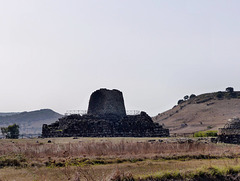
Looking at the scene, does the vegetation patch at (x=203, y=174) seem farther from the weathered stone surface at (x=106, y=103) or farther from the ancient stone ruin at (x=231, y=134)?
the weathered stone surface at (x=106, y=103)

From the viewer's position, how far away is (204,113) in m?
78.2

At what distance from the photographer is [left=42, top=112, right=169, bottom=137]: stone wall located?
36.8 m

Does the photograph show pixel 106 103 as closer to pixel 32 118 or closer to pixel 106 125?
pixel 106 125

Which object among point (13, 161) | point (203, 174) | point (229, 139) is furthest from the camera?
point (229, 139)

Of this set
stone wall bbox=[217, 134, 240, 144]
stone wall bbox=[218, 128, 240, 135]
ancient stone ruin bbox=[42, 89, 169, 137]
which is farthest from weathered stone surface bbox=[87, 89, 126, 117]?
stone wall bbox=[217, 134, 240, 144]

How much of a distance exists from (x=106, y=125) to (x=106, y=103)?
8.72 meters

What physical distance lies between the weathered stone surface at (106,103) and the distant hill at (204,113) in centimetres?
1965

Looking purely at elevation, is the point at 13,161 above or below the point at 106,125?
below

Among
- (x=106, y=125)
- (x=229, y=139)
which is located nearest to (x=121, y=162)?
(x=229, y=139)

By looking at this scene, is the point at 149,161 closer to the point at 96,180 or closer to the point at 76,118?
the point at 96,180

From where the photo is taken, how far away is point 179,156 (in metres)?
17.2

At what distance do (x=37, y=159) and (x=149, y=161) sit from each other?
4982mm

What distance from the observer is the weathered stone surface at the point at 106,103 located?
4647 cm

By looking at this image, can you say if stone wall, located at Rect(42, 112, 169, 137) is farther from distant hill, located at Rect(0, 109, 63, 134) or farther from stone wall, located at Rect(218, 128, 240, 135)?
distant hill, located at Rect(0, 109, 63, 134)
